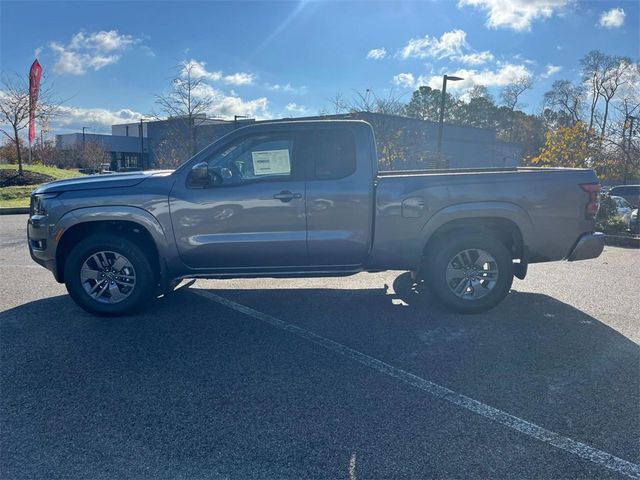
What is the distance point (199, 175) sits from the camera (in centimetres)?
441

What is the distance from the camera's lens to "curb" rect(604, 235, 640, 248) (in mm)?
10309

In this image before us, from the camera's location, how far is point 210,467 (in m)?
2.40

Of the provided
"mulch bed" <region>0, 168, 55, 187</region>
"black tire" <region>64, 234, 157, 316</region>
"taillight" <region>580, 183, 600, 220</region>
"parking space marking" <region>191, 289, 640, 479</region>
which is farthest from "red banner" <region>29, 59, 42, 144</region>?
"taillight" <region>580, 183, 600, 220</region>

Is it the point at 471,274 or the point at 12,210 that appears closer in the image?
the point at 471,274

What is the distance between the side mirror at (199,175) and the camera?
14.5 feet

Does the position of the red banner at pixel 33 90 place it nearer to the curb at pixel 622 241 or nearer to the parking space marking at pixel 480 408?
the parking space marking at pixel 480 408

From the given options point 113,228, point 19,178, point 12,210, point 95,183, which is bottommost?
point 12,210

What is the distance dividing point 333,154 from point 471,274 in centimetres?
195

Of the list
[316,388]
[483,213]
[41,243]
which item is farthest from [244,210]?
[483,213]

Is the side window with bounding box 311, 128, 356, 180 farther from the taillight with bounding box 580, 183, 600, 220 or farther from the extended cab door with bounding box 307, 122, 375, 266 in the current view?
the taillight with bounding box 580, 183, 600, 220

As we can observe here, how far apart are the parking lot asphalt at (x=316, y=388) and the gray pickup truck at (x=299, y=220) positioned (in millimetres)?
491

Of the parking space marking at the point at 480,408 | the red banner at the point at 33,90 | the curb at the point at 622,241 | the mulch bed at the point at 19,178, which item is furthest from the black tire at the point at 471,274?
the red banner at the point at 33,90

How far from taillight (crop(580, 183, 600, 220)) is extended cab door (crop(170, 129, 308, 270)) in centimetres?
292

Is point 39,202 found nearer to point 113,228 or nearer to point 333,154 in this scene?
point 113,228
